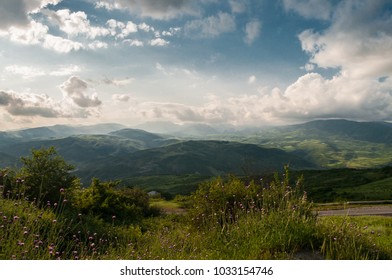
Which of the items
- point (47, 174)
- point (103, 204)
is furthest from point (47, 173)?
point (103, 204)

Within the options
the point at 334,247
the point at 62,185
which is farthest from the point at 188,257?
the point at 62,185

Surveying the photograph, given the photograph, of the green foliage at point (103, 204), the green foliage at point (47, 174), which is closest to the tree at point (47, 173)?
the green foliage at point (47, 174)

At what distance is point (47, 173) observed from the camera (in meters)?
24.6

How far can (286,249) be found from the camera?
902 centimetres

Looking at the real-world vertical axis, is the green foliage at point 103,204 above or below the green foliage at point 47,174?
below

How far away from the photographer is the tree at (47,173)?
23.5m

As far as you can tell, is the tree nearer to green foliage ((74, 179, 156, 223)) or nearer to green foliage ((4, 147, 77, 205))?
green foliage ((4, 147, 77, 205))

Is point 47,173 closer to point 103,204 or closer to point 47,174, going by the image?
point 47,174

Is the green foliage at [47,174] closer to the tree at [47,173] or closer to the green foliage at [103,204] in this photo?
the tree at [47,173]

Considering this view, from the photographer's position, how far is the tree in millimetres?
23531

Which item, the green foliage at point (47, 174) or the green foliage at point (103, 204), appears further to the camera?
the green foliage at point (103, 204)

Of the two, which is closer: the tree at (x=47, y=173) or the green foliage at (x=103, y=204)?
the tree at (x=47, y=173)
